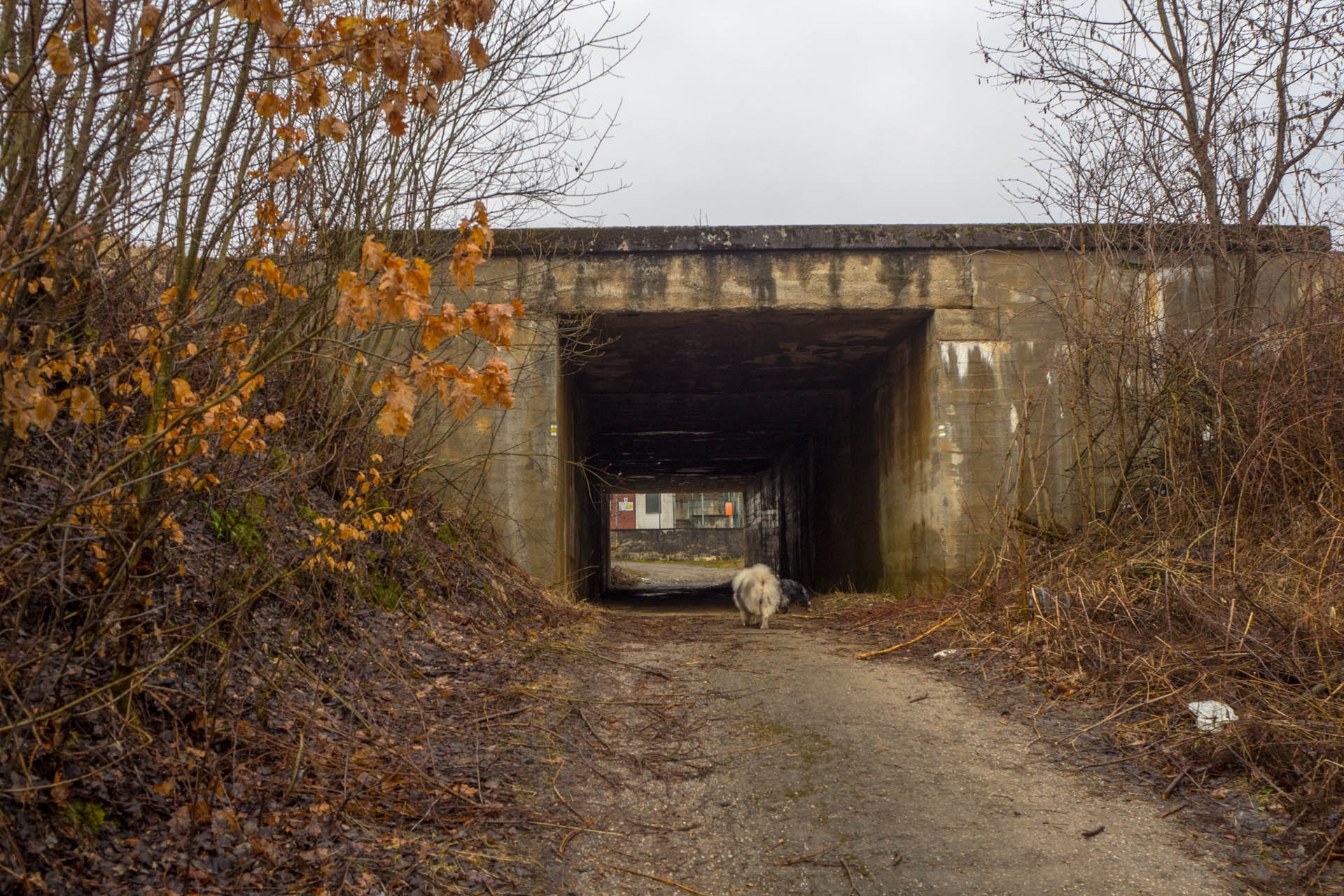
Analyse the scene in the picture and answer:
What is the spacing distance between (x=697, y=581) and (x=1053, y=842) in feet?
81.0

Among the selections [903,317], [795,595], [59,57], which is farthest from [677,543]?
[59,57]

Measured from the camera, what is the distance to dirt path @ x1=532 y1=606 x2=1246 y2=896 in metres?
3.62

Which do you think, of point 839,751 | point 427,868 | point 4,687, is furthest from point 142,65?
point 839,751

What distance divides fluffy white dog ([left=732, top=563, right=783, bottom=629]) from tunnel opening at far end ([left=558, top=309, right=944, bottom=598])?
1505 mm

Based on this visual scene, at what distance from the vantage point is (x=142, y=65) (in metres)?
2.67

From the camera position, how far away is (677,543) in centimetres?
4634

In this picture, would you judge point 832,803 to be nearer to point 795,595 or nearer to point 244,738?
point 244,738

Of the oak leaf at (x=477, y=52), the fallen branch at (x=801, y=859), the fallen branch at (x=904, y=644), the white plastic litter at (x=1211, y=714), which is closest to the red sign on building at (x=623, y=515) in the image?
the fallen branch at (x=904, y=644)

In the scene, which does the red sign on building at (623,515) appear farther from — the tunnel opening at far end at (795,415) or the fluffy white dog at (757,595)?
the fluffy white dog at (757,595)

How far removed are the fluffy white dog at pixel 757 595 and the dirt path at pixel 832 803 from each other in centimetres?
309

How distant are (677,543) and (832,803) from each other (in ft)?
138

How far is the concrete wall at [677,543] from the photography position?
4566 centimetres

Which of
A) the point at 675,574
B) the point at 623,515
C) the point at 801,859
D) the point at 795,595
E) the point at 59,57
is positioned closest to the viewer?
the point at 59,57

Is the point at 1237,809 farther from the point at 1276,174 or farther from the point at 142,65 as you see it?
the point at 1276,174
